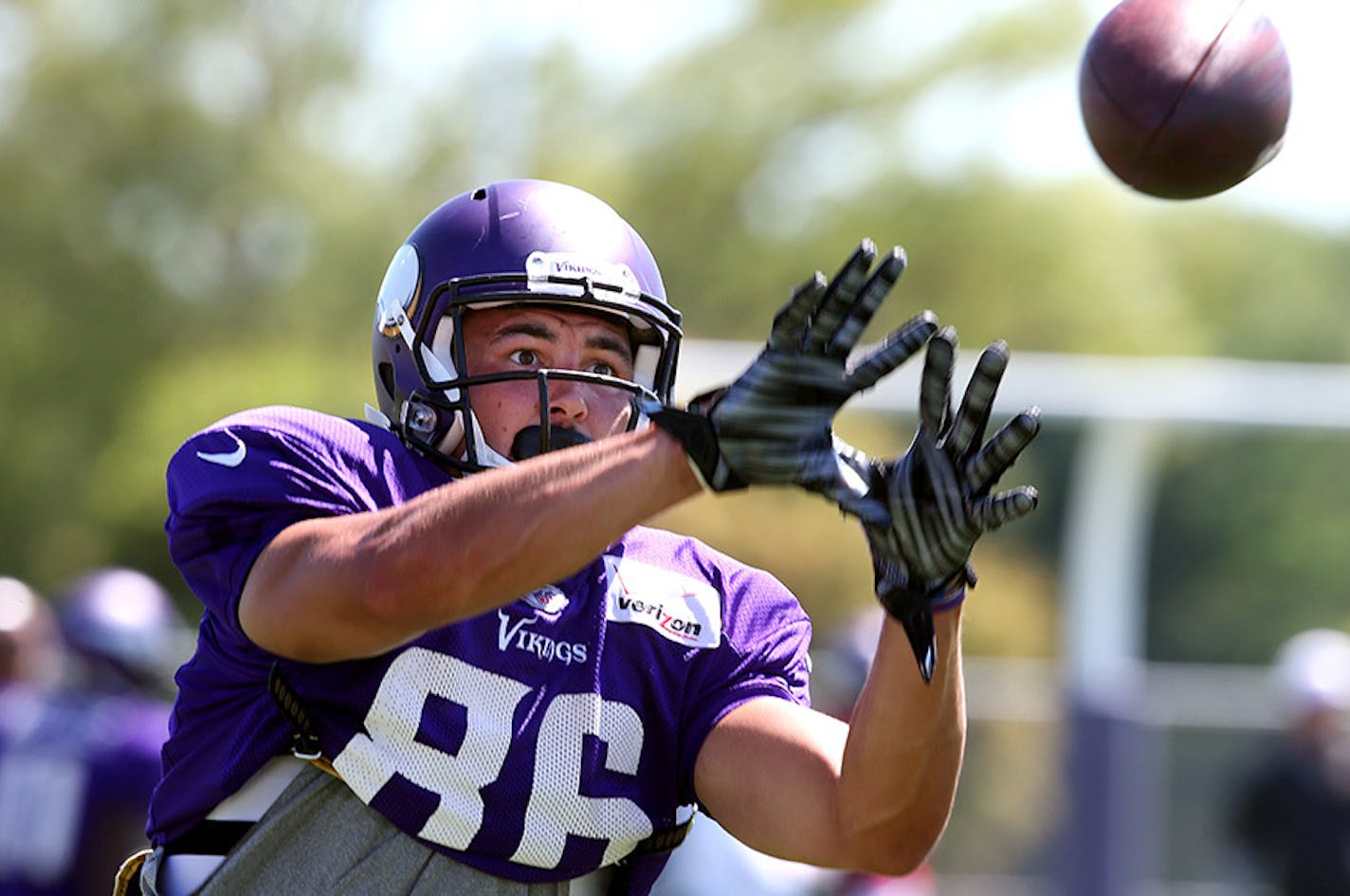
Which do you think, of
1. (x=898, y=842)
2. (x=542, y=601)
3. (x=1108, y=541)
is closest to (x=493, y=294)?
(x=542, y=601)

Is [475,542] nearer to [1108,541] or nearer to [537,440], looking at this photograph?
[537,440]

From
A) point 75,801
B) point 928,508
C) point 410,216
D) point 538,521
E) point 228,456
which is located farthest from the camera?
point 410,216

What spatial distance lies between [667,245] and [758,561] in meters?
12.0

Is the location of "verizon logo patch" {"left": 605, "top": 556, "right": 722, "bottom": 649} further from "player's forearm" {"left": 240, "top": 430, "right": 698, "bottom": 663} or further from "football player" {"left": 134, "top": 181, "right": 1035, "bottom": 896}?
"player's forearm" {"left": 240, "top": 430, "right": 698, "bottom": 663}

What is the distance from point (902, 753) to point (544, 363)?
812 mm

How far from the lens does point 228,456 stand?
2578 millimetres

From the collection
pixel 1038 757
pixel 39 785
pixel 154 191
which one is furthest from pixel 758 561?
pixel 154 191

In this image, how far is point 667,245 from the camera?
77.8 feet

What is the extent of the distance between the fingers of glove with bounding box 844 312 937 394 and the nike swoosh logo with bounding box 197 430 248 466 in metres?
0.81

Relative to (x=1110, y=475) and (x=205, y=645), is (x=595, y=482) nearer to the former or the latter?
(x=205, y=645)

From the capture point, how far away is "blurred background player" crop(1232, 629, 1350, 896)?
8.34 m

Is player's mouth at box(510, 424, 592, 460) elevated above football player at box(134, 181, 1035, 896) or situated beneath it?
elevated above

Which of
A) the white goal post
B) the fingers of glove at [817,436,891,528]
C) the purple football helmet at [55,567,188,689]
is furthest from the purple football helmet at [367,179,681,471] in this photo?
the white goal post

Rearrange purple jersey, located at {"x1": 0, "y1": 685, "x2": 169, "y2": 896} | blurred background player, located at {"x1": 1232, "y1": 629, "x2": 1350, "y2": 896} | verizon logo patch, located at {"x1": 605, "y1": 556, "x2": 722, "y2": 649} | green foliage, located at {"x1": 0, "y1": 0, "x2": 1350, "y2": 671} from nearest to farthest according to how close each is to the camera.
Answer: verizon logo patch, located at {"x1": 605, "y1": 556, "x2": 722, "y2": 649} → purple jersey, located at {"x1": 0, "y1": 685, "x2": 169, "y2": 896} → blurred background player, located at {"x1": 1232, "y1": 629, "x2": 1350, "y2": 896} → green foliage, located at {"x1": 0, "y1": 0, "x2": 1350, "y2": 671}
